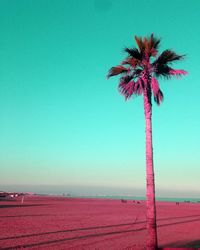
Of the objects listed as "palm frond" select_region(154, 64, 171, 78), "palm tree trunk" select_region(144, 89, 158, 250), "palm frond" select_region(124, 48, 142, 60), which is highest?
"palm frond" select_region(124, 48, 142, 60)

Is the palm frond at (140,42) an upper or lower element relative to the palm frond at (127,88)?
upper

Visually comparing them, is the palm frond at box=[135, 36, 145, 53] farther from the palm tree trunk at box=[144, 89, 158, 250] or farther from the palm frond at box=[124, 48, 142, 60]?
the palm tree trunk at box=[144, 89, 158, 250]

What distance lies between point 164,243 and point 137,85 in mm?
8559

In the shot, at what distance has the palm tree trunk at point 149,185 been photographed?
556 inches

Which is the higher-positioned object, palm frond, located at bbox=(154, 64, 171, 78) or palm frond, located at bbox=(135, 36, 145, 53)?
palm frond, located at bbox=(135, 36, 145, 53)

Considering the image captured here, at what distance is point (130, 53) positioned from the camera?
15766 mm

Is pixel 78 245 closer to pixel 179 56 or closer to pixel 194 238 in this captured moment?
pixel 194 238

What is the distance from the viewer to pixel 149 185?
1461cm

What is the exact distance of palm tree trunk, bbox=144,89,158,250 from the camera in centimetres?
1412

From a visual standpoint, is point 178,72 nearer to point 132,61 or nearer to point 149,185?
point 132,61

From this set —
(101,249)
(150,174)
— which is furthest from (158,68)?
(101,249)

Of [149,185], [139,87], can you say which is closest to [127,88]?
→ [139,87]

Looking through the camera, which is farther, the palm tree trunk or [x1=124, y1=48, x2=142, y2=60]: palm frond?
[x1=124, y1=48, x2=142, y2=60]: palm frond

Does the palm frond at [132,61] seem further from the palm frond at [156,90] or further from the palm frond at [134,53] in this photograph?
the palm frond at [156,90]
